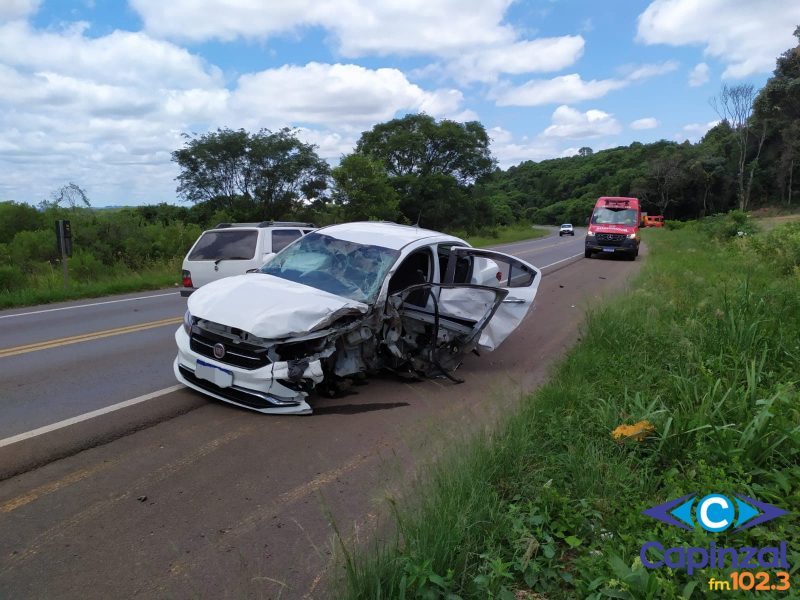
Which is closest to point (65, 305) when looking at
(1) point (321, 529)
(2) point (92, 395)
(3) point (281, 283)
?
(2) point (92, 395)

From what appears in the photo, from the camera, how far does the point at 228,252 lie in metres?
9.67

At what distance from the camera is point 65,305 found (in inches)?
464

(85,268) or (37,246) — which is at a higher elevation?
(37,246)

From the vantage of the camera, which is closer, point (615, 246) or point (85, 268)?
point (85, 268)

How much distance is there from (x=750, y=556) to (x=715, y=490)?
0.54 metres

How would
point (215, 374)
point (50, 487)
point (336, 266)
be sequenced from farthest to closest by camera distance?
point (336, 266), point (215, 374), point (50, 487)

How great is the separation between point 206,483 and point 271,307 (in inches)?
66.9

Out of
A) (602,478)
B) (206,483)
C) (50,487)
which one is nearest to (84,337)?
(50,487)

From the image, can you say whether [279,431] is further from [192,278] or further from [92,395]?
[192,278]

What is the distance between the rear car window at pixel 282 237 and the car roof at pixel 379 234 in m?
3.13

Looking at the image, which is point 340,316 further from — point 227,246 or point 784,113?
point 784,113

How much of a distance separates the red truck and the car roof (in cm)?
1868

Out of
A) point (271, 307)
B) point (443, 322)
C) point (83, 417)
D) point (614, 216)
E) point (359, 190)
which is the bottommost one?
point (83, 417)

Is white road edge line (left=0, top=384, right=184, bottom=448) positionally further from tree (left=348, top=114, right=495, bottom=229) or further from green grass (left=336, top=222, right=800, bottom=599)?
tree (left=348, top=114, right=495, bottom=229)
